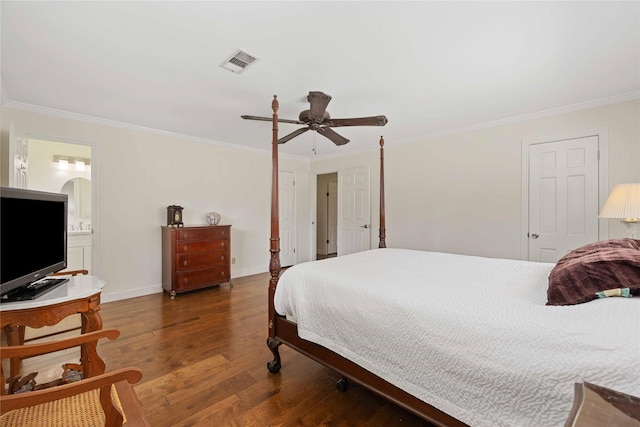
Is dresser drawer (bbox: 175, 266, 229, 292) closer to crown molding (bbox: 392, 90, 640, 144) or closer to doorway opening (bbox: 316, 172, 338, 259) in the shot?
doorway opening (bbox: 316, 172, 338, 259)

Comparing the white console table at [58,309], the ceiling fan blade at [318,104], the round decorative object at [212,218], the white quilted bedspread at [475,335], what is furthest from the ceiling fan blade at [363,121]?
the round decorative object at [212,218]

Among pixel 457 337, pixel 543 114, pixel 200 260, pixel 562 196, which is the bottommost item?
pixel 200 260

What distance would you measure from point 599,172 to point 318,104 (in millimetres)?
3026

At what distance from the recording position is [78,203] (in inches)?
176

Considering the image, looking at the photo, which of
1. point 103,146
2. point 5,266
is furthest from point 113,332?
point 103,146

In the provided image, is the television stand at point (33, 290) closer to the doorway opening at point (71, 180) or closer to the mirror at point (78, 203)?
the doorway opening at point (71, 180)

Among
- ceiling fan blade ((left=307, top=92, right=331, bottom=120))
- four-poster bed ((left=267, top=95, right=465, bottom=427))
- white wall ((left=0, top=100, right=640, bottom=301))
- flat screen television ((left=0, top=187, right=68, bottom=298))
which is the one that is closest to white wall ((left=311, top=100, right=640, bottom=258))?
white wall ((left=0, top=100, right=640, bottom=301))

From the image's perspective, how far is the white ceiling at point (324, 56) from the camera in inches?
63.1

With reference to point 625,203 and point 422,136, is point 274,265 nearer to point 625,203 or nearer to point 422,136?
point 625,203

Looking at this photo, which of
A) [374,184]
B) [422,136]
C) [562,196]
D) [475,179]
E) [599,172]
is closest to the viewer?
[599,172]

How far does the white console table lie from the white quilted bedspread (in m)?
1.19

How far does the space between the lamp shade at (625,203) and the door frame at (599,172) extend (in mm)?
713

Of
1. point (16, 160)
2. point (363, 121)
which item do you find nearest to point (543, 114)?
→ point (363, 121)

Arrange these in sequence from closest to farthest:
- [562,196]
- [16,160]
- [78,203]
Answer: [16,160], [562,196], [78,203]
